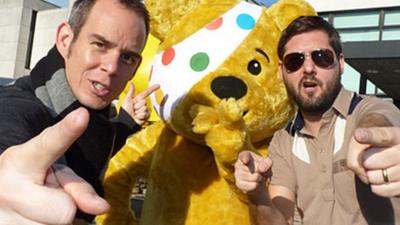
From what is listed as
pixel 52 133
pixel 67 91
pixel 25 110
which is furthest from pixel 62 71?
pixel 52 133

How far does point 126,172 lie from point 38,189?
2.26 meters

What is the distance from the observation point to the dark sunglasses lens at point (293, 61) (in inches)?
97.8

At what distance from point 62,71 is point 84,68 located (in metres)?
0.13

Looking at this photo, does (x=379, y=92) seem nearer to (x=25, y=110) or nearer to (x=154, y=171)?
(x=154, y=171)

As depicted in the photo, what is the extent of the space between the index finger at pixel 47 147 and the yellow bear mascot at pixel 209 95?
1.55 meters

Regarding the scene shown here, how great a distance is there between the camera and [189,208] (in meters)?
2.96

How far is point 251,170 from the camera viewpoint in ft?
6.63

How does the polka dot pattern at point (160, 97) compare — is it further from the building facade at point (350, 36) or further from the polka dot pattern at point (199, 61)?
the building facade at point (350, 36)

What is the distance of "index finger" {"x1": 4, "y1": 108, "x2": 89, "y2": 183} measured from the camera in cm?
113

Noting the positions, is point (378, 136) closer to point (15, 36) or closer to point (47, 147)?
point (47, 147)

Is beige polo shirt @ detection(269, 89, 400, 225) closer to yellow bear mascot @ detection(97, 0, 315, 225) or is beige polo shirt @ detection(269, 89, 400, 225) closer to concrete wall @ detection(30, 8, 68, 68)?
yellow bear mascot @ detection(97, 0, 315, 225)

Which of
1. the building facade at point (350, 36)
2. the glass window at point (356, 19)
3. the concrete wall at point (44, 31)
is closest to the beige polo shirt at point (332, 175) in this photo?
the building facade at point (350, 36)

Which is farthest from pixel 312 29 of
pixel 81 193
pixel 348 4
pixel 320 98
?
pixel 348 4

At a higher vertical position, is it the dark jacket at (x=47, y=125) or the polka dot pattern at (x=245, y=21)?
the polka dot pattern at (x=245, y=21)
